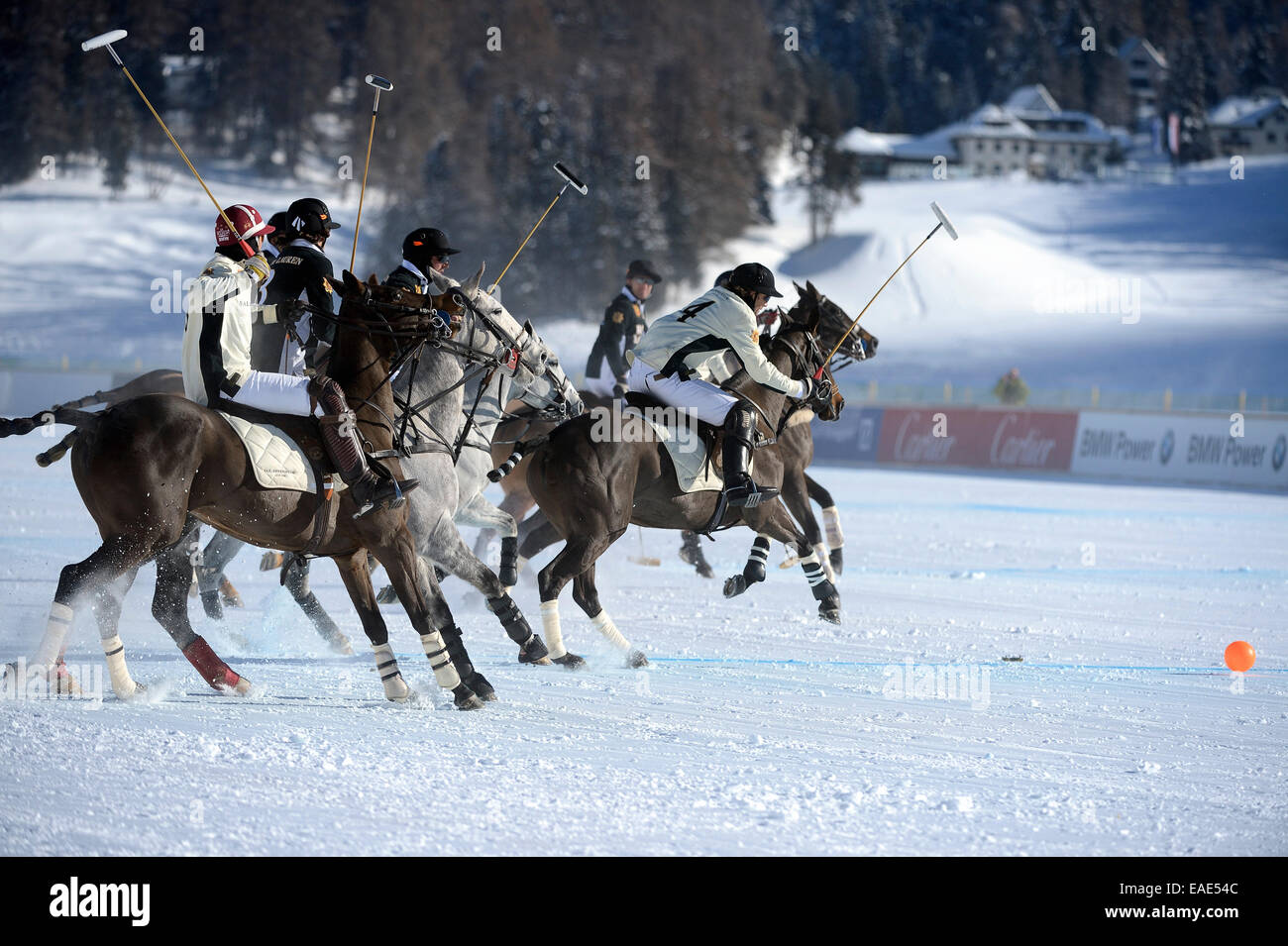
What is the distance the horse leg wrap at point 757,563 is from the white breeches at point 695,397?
1020 millimetres

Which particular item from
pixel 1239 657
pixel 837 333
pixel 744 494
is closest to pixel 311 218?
pixel 744 494

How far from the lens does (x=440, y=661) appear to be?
650 centimetres

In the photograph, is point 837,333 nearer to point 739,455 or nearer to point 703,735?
point 739,455

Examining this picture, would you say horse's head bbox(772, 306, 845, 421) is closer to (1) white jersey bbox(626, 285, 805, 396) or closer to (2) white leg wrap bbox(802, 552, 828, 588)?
(1) white jersey bbox(626, 285, 805, 396)

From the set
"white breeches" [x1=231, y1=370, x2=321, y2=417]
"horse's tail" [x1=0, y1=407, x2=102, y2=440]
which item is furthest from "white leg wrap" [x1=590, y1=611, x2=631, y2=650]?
"horse's tail" [x1=0, y1=407, x2=102, y2=440]

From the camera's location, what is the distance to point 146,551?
19.9 feet

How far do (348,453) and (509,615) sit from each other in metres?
1.45

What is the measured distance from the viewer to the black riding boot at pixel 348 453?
20.4 ft

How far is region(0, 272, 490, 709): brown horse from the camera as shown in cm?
598

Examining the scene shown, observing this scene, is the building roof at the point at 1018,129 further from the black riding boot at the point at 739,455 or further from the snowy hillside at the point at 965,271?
the black riding boot at the point at 739,455

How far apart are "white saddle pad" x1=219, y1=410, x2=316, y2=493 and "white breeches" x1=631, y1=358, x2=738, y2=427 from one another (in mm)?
2428

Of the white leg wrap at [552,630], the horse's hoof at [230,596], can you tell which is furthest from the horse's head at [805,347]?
the horse's hoof at [230,596]

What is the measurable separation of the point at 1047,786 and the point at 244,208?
4.33m
